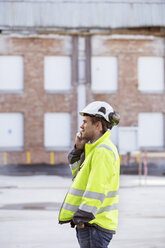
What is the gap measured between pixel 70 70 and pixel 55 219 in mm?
23769

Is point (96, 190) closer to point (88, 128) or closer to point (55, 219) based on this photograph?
point (88, 128)

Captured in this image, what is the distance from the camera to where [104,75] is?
34.9 m

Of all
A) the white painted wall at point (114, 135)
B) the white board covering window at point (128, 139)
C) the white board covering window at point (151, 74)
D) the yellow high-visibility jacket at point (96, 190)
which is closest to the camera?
the yellow high-visibility jacket at point (96, 190)

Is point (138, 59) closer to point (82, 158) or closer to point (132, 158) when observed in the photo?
point (132, 158)

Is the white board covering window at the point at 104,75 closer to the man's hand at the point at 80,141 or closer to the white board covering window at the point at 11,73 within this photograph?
the white board covering window at the point at 11,73

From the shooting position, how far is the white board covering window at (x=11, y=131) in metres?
33.7

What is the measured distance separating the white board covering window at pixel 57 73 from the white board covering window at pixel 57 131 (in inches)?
65.1

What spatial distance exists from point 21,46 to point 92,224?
3014cm

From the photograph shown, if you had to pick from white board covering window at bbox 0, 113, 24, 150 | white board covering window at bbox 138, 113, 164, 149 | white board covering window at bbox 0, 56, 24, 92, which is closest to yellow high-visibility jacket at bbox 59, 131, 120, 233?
white board covering window at bbox 0, 113, 24, 150

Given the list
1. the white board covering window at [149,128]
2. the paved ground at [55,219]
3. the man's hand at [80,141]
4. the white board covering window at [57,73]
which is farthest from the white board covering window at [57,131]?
the man's hand at [80,141]

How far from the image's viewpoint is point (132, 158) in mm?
33688

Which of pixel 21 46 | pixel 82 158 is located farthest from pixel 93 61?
pixel 82 158

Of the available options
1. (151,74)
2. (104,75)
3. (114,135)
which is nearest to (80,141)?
(114,135)

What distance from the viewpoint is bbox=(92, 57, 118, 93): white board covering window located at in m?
34.7
